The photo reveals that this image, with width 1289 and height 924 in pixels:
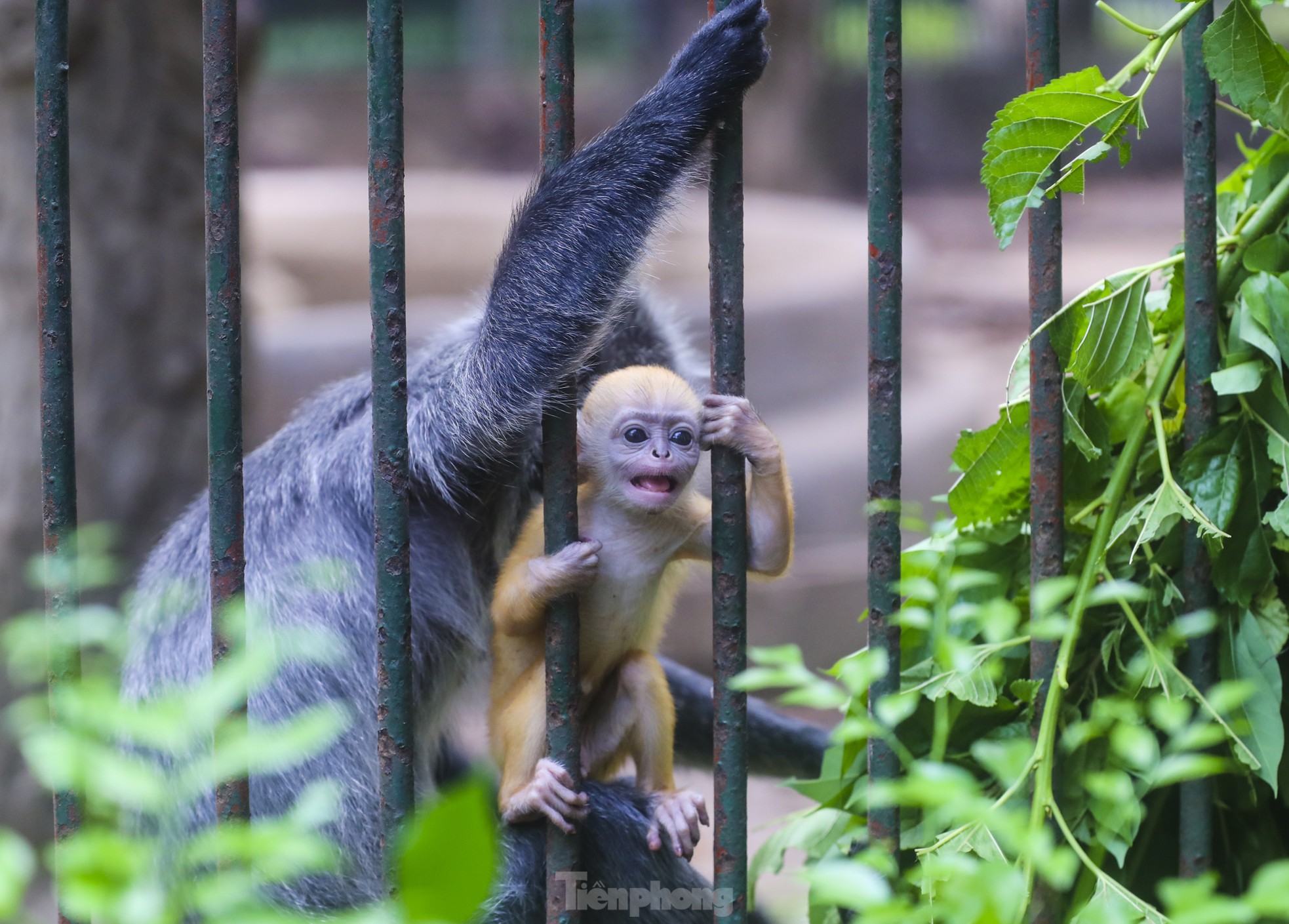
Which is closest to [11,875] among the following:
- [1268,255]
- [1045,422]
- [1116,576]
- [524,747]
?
[1045,422]

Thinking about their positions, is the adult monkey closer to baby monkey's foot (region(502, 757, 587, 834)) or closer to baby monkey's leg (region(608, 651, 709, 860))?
baby monkey's leg (region(608, 651, 709, 860))

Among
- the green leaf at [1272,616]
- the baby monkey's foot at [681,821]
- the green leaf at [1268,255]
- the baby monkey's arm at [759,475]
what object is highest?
the green leaf at [1268,255]

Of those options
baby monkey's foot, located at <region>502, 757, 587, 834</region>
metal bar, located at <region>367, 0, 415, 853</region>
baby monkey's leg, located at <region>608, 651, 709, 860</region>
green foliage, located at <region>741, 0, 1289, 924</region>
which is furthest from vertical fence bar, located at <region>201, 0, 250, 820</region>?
baby monkey's leg, located at <region>608, 651, 709, 860</region>

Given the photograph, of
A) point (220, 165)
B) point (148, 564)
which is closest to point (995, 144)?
point (220, 165)

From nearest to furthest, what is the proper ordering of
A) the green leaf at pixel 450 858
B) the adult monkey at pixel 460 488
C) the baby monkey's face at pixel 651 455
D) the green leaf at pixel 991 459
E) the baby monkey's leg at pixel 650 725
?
the green leaf at pixel 450 858 → the green leaf at pixel 991 459 → the adult monkey at pixel 460 488 → the baby monkey's face at pixel 651 455 → the baby monkey's leg at pixel 650 725

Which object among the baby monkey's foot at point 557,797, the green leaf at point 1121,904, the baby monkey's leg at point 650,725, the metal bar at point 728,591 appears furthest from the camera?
the baby monkey's leg at point 650,725

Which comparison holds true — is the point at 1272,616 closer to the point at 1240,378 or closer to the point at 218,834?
the point at 1240,378

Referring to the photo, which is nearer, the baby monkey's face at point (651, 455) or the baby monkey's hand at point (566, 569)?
the baby monkey's hand at point (566, 569)

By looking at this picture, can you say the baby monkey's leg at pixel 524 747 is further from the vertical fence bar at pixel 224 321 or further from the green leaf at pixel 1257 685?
the green leaf at pixel 1257 685

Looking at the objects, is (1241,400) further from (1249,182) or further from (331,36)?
(331,36)

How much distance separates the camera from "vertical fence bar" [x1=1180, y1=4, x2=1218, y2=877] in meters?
1.57

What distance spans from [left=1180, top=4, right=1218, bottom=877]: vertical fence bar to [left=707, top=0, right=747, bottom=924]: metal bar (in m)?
0.56

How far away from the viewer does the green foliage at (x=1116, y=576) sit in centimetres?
145

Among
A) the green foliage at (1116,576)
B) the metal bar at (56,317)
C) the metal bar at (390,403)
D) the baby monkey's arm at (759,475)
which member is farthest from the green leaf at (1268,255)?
the metal bar at (56,317)
